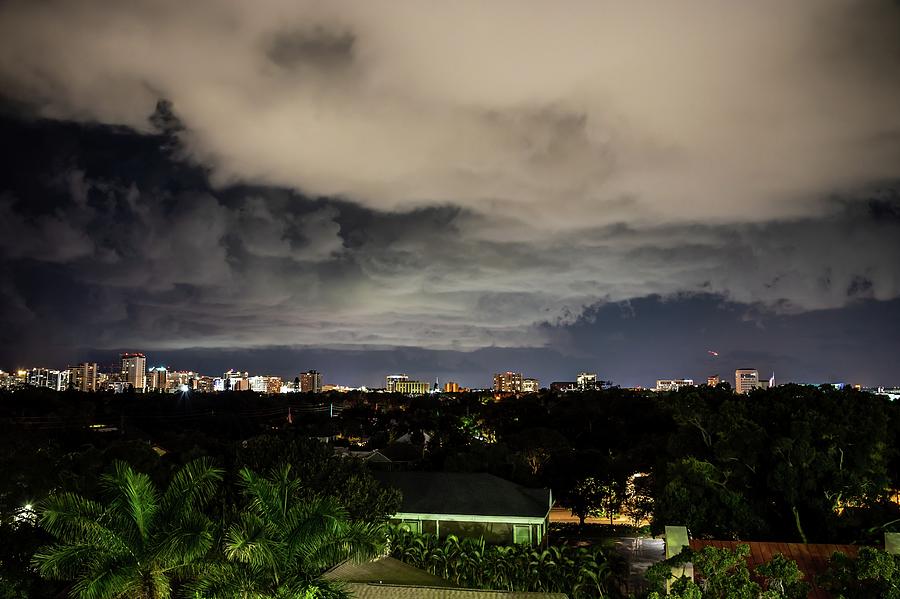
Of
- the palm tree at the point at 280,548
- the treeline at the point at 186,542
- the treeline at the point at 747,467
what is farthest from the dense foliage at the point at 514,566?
the palm tree at the point at 280,548

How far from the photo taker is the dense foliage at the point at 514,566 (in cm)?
2023

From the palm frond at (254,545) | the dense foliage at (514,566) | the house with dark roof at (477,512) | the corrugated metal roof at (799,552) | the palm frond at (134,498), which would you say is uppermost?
the palm frond at (134,498)

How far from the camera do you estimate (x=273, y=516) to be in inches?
518

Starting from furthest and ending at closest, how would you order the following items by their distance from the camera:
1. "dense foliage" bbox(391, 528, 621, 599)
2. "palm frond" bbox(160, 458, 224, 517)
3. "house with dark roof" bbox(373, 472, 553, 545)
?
"house with dark roof" bbox(373, 472, 553, 545), "dense foliage" bbox(391, 528, 621, 599), "palm frond" bbox(160, 458, 224, 517)

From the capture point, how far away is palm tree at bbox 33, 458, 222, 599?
40.1 feet

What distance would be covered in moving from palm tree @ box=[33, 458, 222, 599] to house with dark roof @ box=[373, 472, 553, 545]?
11540mm

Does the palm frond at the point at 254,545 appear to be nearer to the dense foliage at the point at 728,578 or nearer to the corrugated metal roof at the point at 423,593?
the corrugated metal roof at the point at 423,593

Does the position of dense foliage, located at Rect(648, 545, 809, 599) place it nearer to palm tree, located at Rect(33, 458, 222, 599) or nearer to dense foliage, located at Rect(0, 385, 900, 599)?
dense foliage, located at Rect(0, 385, 900, 599)

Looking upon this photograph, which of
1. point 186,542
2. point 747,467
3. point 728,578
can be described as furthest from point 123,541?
point 747,467

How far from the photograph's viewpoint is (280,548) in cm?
1256

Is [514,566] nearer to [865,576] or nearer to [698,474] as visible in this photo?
[698,474]

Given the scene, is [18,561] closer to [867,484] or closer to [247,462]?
[247,462]

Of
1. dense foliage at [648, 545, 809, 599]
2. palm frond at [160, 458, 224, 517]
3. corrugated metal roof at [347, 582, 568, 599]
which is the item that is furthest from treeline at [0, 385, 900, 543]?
corrugated metal roof at [347, 582, 568, 599]

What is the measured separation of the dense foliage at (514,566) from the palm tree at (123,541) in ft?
31.7
